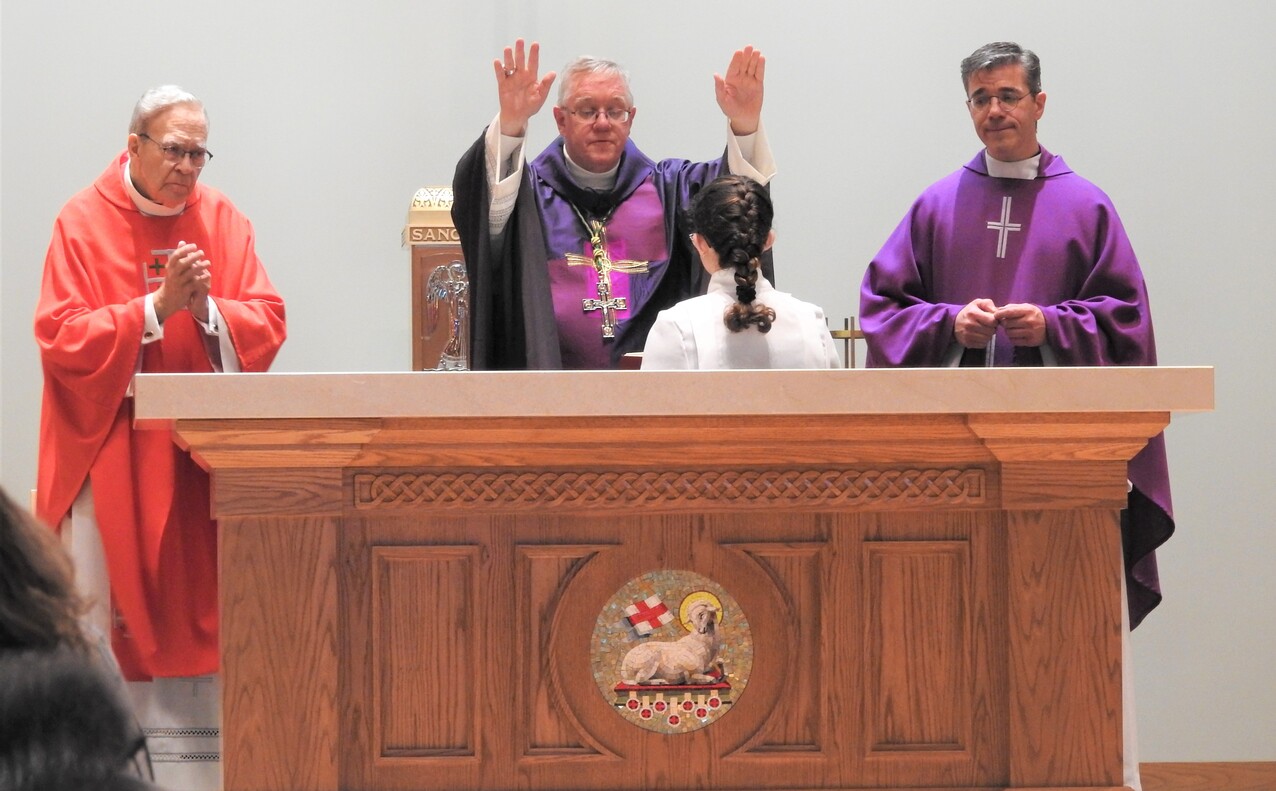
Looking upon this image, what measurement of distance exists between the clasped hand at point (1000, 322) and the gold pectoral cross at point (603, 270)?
3.52ft

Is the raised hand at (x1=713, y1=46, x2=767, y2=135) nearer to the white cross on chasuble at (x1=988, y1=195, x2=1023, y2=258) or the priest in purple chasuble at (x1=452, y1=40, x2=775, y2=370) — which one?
the priest in purple chasuble at (x1=452, y1=40, x2=775, y2=370)

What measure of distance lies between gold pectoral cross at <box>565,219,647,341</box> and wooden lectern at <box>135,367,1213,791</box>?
1.46 m

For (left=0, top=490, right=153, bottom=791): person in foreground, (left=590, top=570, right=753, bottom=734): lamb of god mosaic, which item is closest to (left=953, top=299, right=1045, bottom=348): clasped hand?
(left=590, top=570, right=753, bottom=734): lamb of god mosaic

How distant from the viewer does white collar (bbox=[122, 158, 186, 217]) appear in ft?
16.3

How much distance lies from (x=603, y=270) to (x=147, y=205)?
143cm

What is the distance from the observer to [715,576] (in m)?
3.29

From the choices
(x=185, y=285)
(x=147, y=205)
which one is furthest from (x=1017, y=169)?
(x=147, y=205)

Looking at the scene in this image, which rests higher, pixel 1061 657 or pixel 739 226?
pixel 739 226

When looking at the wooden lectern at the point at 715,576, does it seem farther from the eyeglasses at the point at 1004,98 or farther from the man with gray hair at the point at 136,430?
the man with gray hair at the point at 136,430

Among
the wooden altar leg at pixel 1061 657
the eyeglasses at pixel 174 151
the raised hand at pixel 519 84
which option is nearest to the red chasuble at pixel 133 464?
the eyeglasses at pixel 174 151

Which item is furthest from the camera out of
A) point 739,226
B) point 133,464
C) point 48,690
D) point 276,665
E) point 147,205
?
point 147,205

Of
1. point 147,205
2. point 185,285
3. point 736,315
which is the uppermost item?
point 147,205

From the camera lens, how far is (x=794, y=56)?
6.50 m

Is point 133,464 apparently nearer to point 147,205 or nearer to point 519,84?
point 147,205
